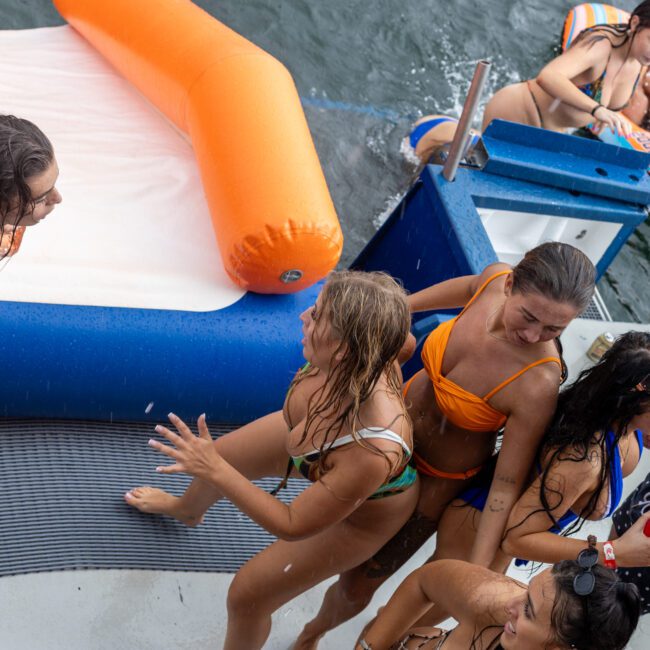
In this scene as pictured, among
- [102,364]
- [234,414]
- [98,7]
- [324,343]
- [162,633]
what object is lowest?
[162,633]

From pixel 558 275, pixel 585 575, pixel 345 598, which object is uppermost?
pixel 558 275

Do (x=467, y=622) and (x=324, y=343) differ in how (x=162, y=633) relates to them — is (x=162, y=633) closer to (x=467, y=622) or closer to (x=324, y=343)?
(x=467, y=622)

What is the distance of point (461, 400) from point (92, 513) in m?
1.37

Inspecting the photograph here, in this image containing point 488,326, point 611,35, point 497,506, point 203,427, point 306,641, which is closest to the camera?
point 203,427

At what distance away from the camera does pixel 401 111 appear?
5.99 m

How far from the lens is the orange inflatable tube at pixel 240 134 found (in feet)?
9.25

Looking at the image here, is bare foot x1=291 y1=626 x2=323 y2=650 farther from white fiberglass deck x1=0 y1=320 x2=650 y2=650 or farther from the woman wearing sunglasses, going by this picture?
the woman wearing sunglasses

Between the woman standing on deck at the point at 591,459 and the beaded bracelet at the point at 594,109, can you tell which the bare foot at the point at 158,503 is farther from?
the beaded bracelet at the point at 594,109

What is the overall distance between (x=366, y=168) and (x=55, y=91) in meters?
2.19

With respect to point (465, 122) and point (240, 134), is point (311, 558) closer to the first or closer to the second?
point (240, 134)

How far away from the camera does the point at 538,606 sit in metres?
1.54

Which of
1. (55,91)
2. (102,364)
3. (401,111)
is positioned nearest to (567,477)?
(102,364)

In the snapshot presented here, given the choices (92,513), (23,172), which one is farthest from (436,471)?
(23,172)

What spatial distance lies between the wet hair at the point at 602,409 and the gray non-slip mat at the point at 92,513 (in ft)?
4.17
